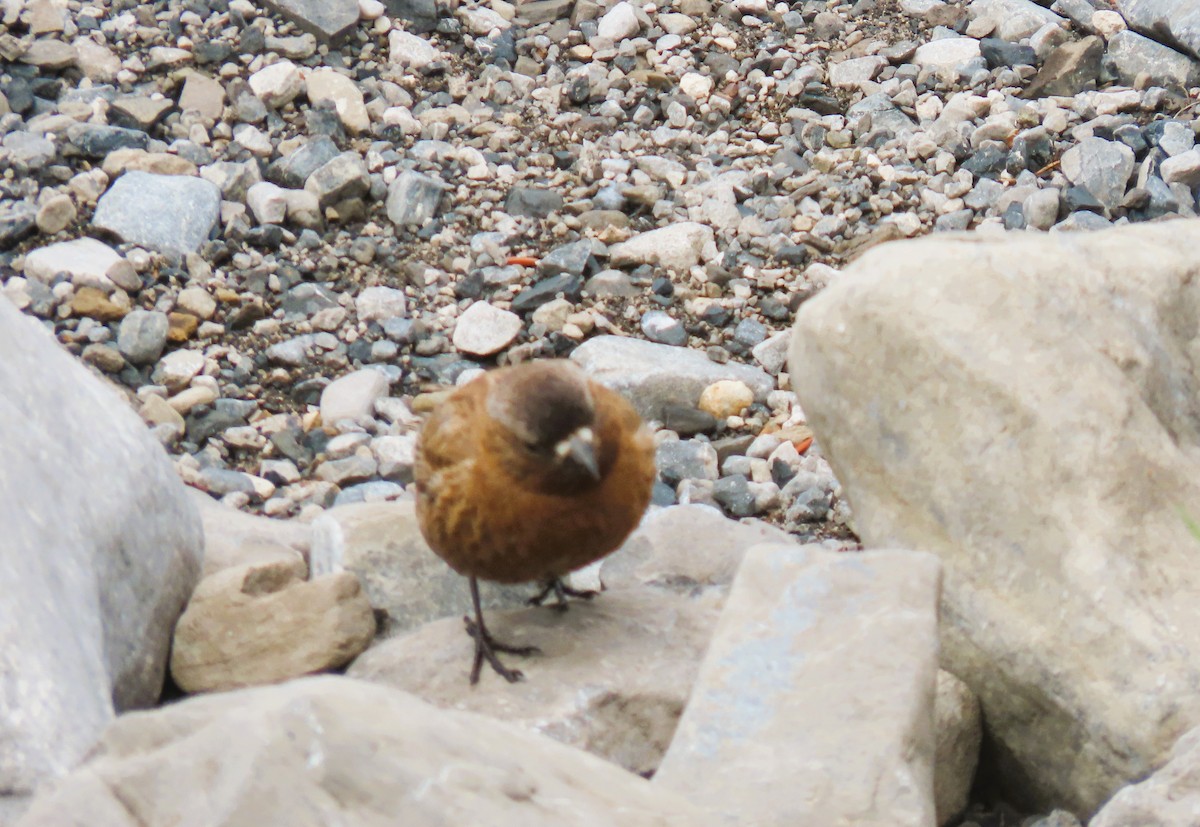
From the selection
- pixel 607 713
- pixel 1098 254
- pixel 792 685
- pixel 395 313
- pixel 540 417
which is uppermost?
pixel 1098 254

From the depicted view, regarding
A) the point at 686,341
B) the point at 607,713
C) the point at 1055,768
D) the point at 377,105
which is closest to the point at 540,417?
the point at 607,713

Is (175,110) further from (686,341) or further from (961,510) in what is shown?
(961,510)

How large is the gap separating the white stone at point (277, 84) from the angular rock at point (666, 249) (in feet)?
6.27

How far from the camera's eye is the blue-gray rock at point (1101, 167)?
22.8 feet

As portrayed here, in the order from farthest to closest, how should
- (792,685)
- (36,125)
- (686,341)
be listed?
(36,125), (686,341), (792,685)

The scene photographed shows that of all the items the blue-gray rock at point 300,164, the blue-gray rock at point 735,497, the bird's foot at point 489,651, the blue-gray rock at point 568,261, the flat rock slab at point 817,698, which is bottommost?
the blue-gray rock at point 735,497

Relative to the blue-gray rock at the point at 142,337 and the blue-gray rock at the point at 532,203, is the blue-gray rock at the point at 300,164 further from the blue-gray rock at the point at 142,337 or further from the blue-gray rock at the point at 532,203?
the blue-gray rock at the point at 142,337

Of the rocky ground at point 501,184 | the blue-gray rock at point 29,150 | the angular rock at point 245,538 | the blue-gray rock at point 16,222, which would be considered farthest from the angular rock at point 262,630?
the blue-gray rock at point 29,150

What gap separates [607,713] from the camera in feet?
12.7

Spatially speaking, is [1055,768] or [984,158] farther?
[984,158]

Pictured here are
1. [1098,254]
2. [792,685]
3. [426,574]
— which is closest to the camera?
[792,685]

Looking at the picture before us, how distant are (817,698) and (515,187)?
14.1 feet

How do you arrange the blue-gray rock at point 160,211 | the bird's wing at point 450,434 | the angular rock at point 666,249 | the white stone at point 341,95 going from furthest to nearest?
the white stone at point 341,95 → the angular rock at point 666,249 → the blue-gray rock at point 160,211 → the bird's wing at point 450,434

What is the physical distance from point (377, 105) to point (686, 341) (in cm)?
222
